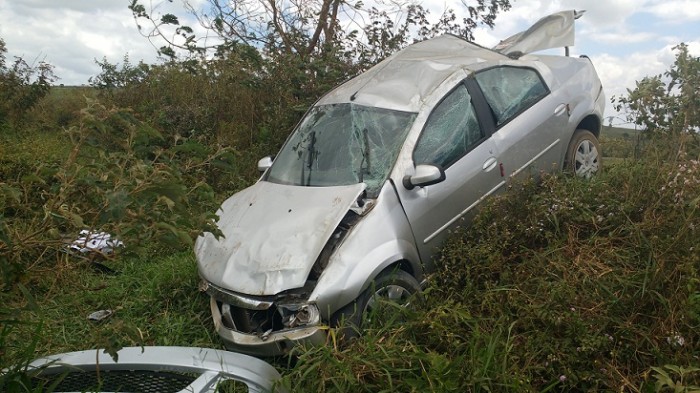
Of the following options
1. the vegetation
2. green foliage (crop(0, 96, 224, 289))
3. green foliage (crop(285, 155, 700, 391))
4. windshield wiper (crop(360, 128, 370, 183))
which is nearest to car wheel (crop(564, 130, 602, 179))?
the vegetation

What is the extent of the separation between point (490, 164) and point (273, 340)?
7.14ft

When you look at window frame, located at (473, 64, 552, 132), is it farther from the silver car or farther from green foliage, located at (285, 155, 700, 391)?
green foliage, located at (285, 155, 700, 391)

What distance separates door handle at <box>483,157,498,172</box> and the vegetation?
0.36 metres

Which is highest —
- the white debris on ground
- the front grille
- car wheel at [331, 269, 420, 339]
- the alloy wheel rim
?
the white debris on ground

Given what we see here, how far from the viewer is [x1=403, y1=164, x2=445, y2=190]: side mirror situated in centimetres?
396

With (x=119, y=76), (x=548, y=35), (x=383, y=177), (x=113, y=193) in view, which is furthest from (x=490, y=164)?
(x=119, y=76)

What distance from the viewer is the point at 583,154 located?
547 cm

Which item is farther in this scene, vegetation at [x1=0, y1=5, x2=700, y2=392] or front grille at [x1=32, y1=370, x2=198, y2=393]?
vegetation at [x1=0, y1=5, x2=700, y2=392]

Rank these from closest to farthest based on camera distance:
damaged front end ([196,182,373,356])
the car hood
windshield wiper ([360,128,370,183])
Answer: damaged front end ([196,182,373,356]) < the car hood < windshield wiper ([360,128,370,183])

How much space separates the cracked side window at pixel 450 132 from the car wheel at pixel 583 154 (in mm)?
1160

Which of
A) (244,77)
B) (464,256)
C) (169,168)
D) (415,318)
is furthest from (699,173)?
(244,77)

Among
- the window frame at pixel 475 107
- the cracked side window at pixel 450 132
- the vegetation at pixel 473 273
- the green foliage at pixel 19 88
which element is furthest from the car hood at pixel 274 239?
the green foliage at pixel 19 88

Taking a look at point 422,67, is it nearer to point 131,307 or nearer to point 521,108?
point 521,108

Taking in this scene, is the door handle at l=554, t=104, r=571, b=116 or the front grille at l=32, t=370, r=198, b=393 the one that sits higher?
the door handle at l=554, t=104, r=571, b=116
